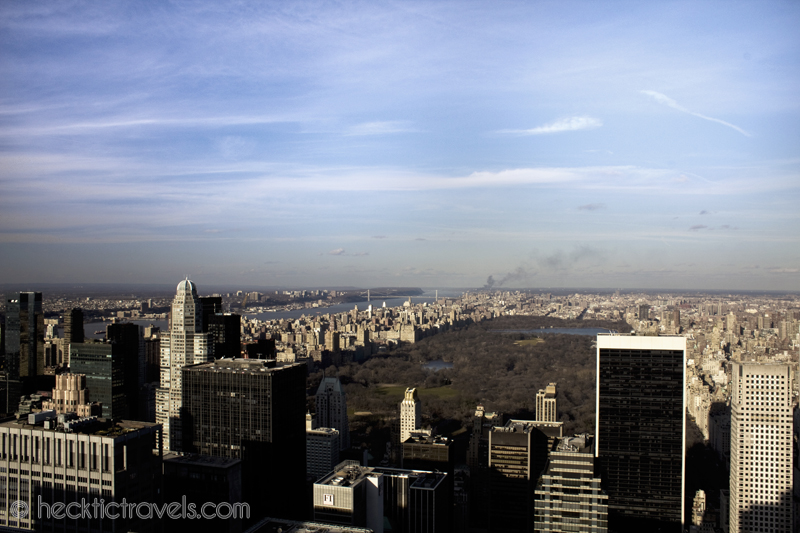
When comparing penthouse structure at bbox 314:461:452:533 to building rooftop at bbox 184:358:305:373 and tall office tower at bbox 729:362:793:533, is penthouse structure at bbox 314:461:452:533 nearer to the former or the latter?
building rooftop at bbox 184:358:305:373

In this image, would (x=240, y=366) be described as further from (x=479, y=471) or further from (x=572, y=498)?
(x=479, y=471)

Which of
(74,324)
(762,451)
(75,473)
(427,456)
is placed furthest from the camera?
(74,324)

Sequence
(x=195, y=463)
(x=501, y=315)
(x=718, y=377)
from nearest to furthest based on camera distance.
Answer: (x=195, y=463) < (x=718, y=377) < (x=501, y=315)

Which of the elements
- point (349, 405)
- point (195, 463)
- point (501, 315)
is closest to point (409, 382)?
point (349, 405)

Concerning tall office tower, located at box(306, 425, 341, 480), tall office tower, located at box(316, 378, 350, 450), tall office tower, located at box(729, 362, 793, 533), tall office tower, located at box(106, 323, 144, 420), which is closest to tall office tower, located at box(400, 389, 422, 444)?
tall office tower, located at box(316, 378, 350, 450)

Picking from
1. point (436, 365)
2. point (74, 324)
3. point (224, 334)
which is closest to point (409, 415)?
point (224, 334)

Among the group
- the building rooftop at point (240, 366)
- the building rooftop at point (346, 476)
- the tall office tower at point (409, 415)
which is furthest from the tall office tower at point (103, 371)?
the building rooftop at point (346, 476)

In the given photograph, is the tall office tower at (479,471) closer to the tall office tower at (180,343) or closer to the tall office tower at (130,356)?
the tall office tower at (180,343)

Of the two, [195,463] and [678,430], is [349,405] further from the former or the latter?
[195,463]
